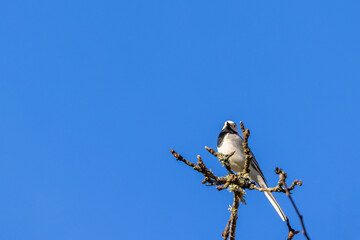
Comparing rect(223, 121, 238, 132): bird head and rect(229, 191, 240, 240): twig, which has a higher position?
rect(223, 121, 238, 132): bird head

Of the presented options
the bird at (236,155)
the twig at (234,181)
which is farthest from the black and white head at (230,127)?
the twig at (234,181)

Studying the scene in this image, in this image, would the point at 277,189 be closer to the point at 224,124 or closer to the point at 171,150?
the point at 171,150

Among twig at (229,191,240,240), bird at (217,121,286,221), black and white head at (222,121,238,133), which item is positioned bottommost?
twig at (229,191,240,240)

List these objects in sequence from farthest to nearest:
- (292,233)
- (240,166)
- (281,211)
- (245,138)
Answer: (240,166), (281,211), (245,138), (292,233)

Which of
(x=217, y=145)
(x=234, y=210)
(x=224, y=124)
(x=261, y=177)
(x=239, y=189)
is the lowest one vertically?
(x=234, y=210)

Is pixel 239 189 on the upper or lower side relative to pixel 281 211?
lower

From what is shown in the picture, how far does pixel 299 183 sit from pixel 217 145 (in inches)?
161

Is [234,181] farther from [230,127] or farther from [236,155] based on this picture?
[230,127]

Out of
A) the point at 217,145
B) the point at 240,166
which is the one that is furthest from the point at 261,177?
the point at 217,145

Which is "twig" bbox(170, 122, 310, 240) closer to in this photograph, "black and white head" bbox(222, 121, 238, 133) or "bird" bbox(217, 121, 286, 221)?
"bird" bbox(217, 121, 286, 221)

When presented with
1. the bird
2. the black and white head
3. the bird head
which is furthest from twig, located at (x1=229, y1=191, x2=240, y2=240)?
the bird head

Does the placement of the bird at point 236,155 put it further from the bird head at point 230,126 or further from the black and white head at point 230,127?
the bird head at point 230,126

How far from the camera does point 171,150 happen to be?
4832 millimetres

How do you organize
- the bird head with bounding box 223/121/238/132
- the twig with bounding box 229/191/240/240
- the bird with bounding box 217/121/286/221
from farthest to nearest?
the bird head with bounding box 223/121/238/132 → the bird with bounding box 217/121/286/221 → the twig with bounding box 229/191/240/240
